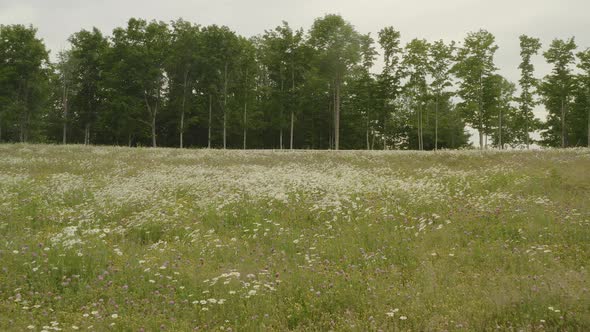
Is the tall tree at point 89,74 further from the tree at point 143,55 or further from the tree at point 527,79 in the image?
the tree at point 527,79

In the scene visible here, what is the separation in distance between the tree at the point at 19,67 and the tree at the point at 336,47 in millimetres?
35735

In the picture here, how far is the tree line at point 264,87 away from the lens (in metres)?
49.3

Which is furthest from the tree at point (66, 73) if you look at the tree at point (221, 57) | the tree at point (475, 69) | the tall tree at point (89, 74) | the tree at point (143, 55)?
the tree at point (475, 69)

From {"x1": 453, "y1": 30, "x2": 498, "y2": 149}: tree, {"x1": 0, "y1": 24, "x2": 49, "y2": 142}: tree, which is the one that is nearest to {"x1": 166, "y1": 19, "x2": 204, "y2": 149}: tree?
{"x1": 0, "y1": 24, "x2": 49, "y2": 142}: tree

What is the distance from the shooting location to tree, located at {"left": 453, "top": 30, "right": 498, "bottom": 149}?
4741 cm

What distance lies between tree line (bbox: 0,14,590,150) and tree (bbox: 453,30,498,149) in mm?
123

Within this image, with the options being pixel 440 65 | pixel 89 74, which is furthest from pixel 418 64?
pixel 89 74

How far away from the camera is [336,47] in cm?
4941

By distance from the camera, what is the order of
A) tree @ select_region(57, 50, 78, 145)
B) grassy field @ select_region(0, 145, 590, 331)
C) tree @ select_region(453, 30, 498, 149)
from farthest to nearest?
tree @ select_region(57, 50, 78, 145), tree @ select_region(453, 30, 498, 149), grassy field @ select_region(0, 145, 590, 331)

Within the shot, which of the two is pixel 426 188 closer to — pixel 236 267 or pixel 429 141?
pixel 236 267

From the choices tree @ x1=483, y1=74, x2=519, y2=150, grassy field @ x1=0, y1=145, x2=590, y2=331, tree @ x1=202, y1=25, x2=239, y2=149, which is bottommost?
grassy field @ x1=0, y1=145, x2=590, y2=331

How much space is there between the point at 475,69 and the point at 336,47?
16.7m

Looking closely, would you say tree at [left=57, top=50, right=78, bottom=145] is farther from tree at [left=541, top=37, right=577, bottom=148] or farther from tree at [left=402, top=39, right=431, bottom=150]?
tree at [left=541, top=37, right=577, bottom=148]

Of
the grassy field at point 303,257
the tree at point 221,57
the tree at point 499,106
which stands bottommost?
the grassy field at point 303,257
